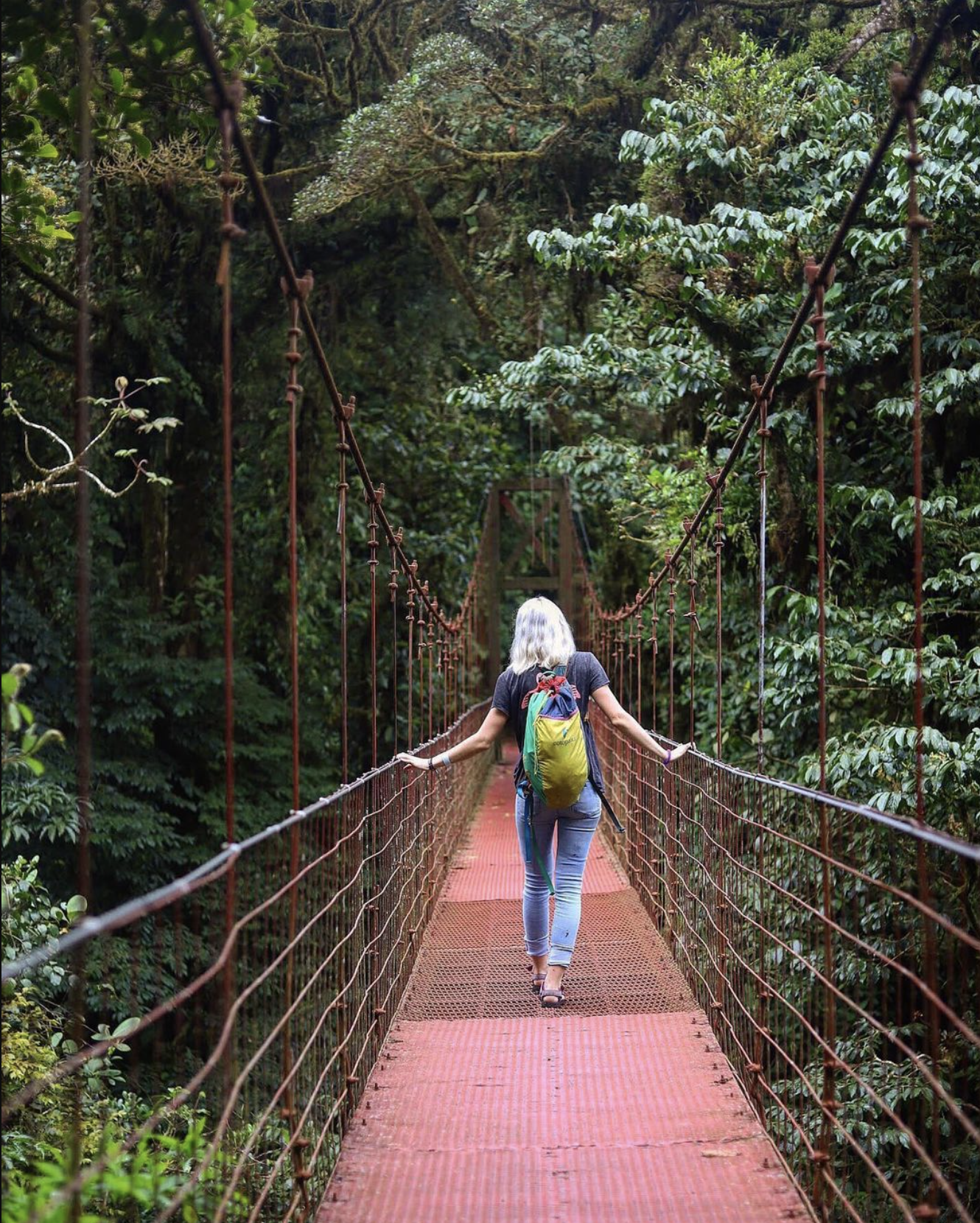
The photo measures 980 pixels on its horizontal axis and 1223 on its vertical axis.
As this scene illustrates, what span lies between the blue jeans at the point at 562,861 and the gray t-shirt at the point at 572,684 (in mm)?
67

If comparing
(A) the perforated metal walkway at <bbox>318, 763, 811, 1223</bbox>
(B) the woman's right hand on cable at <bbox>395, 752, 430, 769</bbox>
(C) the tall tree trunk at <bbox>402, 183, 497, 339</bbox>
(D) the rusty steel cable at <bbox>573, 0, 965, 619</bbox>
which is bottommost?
(A) the perforated metal walkway at <bbox>318, 763, 811, 1223</bbox>

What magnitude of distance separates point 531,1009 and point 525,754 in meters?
0.61

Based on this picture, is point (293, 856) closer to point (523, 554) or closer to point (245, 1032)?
point (245, 1032)

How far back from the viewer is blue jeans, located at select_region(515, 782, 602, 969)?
2766mm

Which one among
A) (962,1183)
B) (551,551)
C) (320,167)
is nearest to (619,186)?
(320,167)

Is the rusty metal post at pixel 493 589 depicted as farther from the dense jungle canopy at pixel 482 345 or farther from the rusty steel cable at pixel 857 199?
the rusty steel cable at pixel 857 199

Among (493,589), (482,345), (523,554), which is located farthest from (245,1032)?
(523,554)

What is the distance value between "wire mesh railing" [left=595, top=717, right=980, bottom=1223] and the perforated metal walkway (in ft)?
0.29

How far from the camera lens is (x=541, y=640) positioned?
274cm

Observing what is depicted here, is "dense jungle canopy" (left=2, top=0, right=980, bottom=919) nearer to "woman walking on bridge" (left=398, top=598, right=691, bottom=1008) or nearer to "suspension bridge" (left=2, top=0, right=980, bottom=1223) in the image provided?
"suspension bridge" (left=2, top=0, right=980, bottom=1223)

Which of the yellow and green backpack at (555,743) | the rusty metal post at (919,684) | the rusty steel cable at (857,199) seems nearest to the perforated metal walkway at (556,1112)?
the rusty metal post at (919,684)

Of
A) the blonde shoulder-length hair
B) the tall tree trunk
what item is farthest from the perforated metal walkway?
the tall tree trunk

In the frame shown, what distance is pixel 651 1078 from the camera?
232 centimetres

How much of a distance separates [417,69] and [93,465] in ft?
8.66
